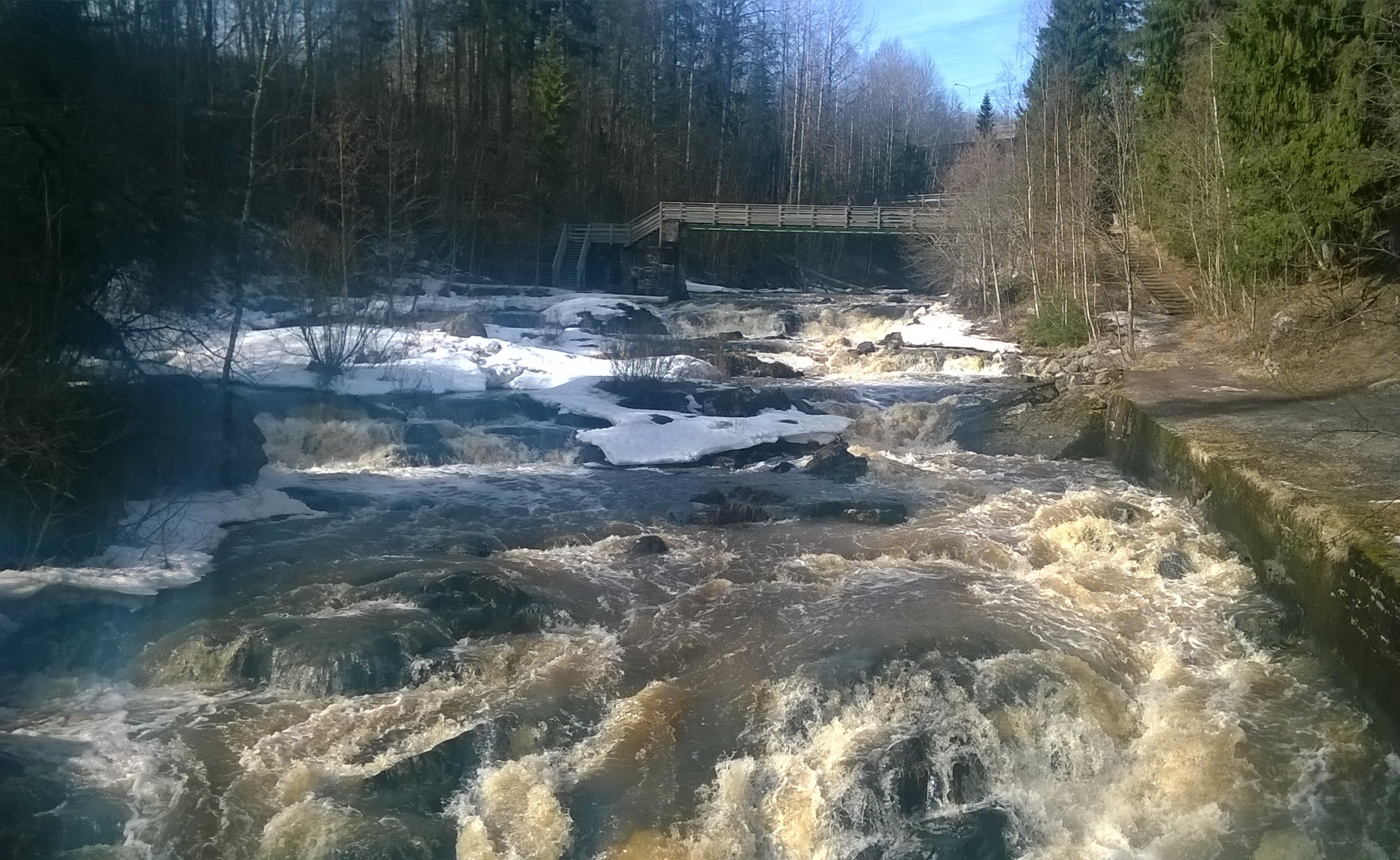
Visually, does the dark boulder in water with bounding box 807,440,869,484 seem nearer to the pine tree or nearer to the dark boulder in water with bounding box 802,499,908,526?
the dark boulder in water with bounding box 802,499,908,526

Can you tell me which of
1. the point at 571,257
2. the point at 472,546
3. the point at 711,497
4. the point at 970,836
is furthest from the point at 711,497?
the point at 571,257

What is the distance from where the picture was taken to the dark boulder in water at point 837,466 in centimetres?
1555

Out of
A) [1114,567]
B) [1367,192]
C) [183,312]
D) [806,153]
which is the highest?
[806,153]

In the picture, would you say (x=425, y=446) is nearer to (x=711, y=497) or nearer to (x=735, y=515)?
(x=711, y=497)

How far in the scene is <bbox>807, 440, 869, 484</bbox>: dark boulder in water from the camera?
1555 cm

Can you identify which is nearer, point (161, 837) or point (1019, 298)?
point (161, 837)

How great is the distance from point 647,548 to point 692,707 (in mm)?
3865

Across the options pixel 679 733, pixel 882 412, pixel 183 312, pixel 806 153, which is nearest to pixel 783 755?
pixel 679 733

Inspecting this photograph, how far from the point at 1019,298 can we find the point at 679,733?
81.7 ft

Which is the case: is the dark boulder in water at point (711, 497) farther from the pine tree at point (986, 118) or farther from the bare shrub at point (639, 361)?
the pine tree at point (986, 118)

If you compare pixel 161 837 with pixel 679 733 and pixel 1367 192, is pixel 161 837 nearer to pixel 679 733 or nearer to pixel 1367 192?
pixel 679 733

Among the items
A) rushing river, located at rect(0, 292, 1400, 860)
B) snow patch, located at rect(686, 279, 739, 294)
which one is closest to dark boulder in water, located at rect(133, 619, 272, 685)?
rushing river, located at rect(0, 292, 1400, 860)

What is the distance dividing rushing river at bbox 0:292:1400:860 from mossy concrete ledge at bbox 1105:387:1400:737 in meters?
0.33

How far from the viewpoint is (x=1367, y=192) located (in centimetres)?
1553
